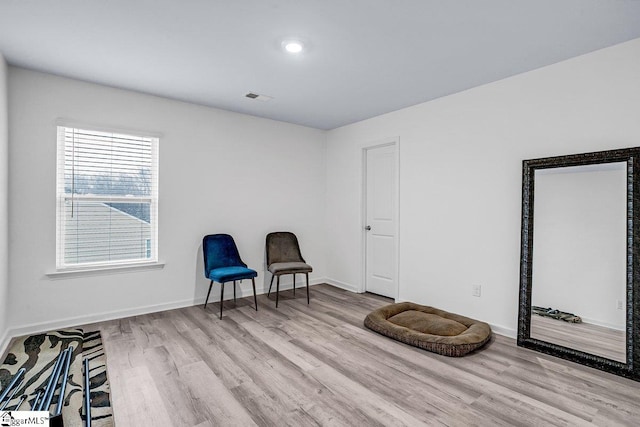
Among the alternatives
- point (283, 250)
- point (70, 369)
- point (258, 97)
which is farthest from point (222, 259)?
point (258, 97)

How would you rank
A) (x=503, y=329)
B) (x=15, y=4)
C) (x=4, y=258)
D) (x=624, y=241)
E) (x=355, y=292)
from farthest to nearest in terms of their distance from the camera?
(x=355, y=292) < (x=503, y=329) < (x=4, y=258) < (x=624, y=241) < (x=15, y=4)

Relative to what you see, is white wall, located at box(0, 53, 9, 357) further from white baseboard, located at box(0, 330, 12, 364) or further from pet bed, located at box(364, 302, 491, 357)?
pet bed, located at box(364, 302, 491, 357)

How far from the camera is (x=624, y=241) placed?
251 centimetres

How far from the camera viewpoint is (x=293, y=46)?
2621mm

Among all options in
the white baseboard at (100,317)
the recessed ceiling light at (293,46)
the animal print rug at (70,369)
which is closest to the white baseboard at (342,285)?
the white baseboard at (100,317)

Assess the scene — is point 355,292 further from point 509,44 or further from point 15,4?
point 15,4

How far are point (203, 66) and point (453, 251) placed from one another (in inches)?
122

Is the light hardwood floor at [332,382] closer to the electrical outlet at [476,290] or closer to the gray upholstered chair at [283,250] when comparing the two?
the electrical outlet at [476,290]

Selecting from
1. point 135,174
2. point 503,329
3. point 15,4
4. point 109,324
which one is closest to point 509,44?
point 503,329

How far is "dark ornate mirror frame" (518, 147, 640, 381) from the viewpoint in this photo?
94.7 inches

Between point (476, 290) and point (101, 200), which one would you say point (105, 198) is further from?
point (476, 290)

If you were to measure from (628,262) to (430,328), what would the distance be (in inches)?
62.0

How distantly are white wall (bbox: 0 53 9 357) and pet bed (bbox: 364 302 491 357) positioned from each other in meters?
3.26
